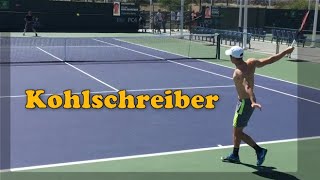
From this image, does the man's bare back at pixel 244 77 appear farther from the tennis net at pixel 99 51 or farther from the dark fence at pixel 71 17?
the dark fence at pixel 71 17

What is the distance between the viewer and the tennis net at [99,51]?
66.1ft

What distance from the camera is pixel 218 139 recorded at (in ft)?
29.2

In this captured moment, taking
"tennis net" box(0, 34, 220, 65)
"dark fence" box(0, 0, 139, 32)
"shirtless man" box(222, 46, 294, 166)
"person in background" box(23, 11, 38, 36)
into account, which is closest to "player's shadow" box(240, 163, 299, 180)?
"shirtless man" box(222, 46, 294, 166)

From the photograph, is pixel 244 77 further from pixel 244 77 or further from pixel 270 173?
pixel 270 173

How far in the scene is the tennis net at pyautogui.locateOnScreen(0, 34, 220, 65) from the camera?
794 inches

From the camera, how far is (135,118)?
33.6 feet

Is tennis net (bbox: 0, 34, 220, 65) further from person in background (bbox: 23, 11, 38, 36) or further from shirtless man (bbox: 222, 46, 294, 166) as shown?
shirtless man (bbox: 222, 46, 294, 166)

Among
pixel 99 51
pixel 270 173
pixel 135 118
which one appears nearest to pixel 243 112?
pixel 270 173

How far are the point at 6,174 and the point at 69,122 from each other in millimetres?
3088

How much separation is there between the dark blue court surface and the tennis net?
2.37m

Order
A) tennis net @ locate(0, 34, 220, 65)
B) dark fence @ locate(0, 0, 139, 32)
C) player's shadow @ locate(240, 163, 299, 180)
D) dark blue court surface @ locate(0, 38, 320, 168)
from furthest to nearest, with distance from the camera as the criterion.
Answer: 1. dark fence @ locate(0, 0, 139, 32)
2. tennis net @ locate(0, 34, 220, 65)
3. dark blue court surface @ locate(0, 38, 320, 168)
4. player's shadow @ locate(240, 163, 299, 180)

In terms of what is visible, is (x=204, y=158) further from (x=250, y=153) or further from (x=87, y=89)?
(x=87, y=89)

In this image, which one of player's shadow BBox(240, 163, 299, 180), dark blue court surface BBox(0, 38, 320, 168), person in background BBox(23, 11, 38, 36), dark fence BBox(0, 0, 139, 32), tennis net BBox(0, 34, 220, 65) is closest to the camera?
player's shadow BBox(240, 163, 299, 180)

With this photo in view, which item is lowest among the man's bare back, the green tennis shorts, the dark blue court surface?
the dark blue court surface
